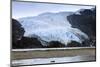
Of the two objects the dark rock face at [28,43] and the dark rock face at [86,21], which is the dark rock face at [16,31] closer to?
the dark rock face at [28,43]

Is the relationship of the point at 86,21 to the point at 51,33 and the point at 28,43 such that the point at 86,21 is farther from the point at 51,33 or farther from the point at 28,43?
the point at 28,43

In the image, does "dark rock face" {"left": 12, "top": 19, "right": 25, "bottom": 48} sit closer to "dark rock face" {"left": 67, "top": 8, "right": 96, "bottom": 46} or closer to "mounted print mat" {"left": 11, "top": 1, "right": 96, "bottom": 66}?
"mounted print mat" {"left": 11, "top": 1, "right": 96, "bottom": 66}

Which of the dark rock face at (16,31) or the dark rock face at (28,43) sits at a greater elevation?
the dark rock face at (16,31)

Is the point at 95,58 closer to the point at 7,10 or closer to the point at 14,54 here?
the point at 14,54

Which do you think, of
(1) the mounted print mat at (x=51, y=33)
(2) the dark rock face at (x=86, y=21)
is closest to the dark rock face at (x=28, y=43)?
(1) the mounted print mat at (x=51, y=33)

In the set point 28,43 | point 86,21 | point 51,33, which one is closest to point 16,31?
point 28,43

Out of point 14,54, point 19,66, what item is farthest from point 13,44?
point 19,66
